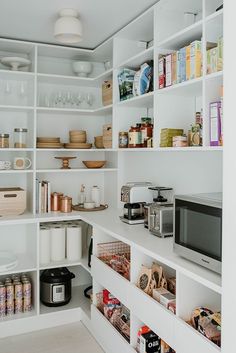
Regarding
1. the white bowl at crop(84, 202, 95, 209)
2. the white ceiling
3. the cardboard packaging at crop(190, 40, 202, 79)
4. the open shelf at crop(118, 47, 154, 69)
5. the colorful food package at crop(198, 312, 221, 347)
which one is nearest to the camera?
the colorful food package at crop(198, 312, 221, 347)

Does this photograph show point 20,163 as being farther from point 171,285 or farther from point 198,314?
point 198,314

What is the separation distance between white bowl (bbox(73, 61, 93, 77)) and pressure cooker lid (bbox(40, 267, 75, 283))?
1797 millimetres

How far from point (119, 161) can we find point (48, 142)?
679mm

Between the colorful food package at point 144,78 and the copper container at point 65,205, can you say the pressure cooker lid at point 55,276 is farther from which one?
the colorful food package at point 144,78

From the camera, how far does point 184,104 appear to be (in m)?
2.46

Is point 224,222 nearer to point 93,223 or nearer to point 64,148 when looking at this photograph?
point 93,223

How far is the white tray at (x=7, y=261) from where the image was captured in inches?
111

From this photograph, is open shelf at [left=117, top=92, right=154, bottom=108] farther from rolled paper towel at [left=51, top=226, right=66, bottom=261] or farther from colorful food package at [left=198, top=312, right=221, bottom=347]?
colorful food package at [left=198, top=312, right=221, bottom=347]

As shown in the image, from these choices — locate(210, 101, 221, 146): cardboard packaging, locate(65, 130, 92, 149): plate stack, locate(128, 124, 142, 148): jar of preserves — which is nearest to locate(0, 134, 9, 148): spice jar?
locate(65, 130, 92, 149): plate stack

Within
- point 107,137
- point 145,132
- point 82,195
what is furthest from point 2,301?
point 145,132

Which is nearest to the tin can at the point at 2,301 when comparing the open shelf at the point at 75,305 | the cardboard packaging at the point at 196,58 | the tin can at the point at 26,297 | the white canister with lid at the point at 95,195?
the tin can at the point at 26,297

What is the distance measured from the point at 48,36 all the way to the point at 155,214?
1.73m

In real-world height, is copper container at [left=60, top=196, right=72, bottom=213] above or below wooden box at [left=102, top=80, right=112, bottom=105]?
below

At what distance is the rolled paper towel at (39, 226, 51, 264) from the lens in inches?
120
